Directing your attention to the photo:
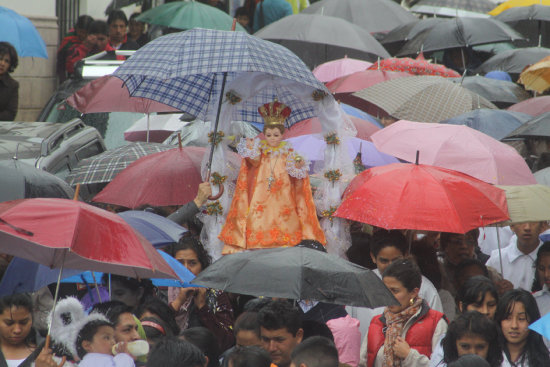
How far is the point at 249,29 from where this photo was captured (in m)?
19.5

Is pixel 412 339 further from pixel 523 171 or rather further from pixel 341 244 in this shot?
pixel 523 171

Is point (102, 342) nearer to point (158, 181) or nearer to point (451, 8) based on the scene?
point (158, 181)

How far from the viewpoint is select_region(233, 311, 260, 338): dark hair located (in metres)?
7.22

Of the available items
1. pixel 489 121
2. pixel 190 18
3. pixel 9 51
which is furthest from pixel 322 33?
pixel 9 51

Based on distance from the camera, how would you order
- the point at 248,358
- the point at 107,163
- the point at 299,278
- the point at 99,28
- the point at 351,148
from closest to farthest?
the point at 248,358, the point at 299,278, the point at 107,163, the point at 351,148, the point at 99,28

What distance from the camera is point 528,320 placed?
756 cm

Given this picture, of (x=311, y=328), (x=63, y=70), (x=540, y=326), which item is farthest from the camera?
(x=63, y=70)

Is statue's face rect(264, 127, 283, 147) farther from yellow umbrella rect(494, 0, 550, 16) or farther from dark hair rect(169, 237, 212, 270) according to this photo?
yellow umbrella rect(494, 0, 550, 16)

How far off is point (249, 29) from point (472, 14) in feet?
13.3

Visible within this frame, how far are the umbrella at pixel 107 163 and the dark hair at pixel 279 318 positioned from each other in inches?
133

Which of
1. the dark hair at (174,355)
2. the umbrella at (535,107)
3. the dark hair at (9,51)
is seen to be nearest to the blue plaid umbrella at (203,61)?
the dark hair at (174,355)

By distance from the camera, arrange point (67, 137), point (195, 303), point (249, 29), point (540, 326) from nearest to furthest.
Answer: point (540, 326)
point (195, 303)
point (67, 137)
point (249, 29)

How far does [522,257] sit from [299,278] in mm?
3656

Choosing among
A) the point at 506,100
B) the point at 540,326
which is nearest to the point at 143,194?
the point at 540,326
